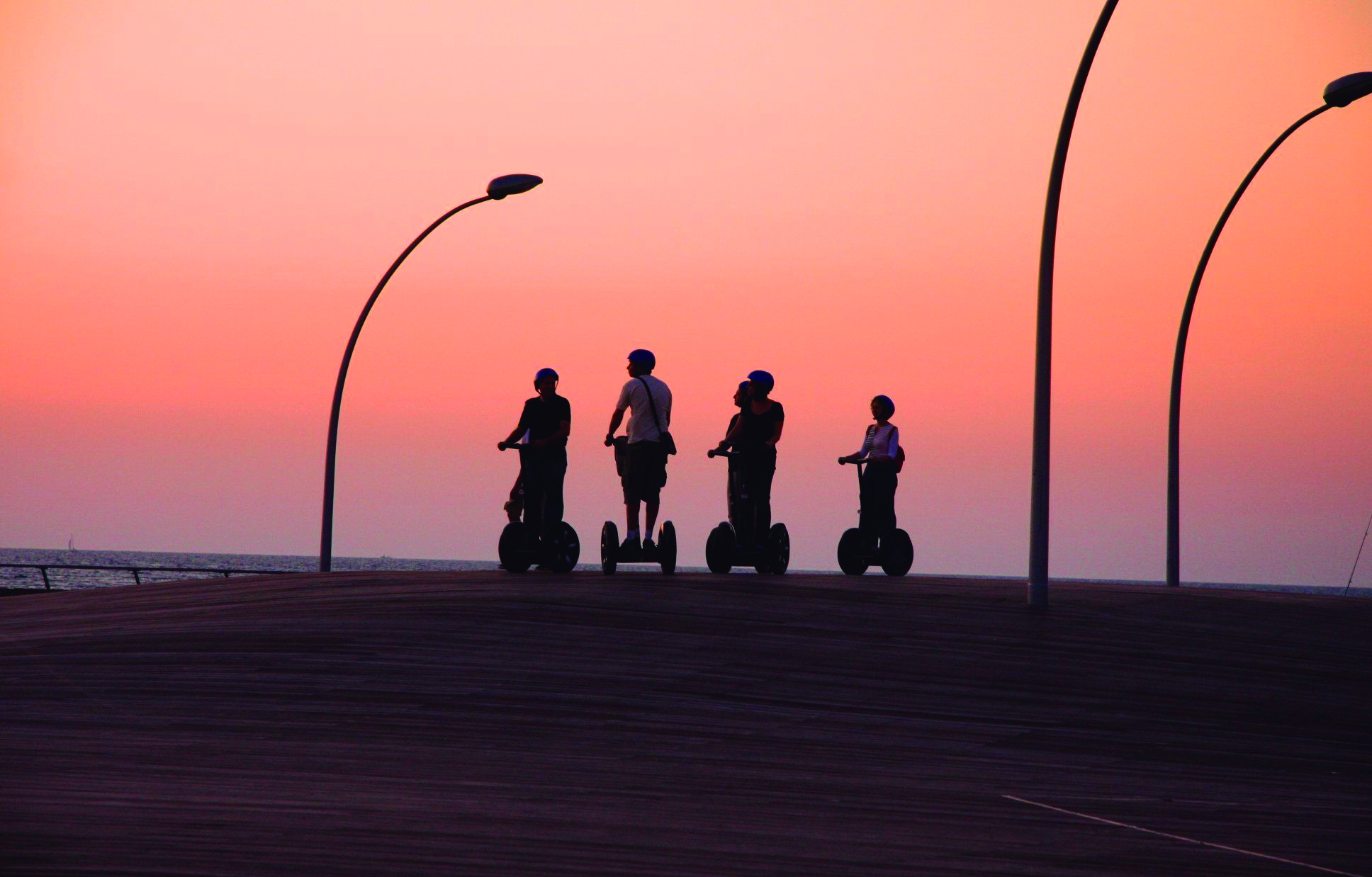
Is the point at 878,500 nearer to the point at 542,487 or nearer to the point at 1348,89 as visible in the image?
the point at 542,487

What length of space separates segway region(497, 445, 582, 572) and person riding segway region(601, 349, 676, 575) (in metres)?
0.67

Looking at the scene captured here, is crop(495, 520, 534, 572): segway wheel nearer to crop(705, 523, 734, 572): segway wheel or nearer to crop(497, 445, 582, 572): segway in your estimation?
crop(497, 445, 582, 572): segway

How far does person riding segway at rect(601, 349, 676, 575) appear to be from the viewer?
1475 centimetres

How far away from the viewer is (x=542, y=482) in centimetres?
1513

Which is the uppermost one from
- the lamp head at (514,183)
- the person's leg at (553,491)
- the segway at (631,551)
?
the lamp head at (514,183)

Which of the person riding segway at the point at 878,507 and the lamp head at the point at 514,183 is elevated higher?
the lamp head at the point at 514,183

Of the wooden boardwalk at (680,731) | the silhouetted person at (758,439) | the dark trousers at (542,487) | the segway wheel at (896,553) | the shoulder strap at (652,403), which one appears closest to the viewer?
the wooden boardwalk at (680,731)

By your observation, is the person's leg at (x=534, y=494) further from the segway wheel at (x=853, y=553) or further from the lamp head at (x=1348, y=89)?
the lamp head at (x=1348, y=89)

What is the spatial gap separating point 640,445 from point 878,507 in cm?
364

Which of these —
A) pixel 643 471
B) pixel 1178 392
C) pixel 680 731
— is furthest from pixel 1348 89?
pixel 680 731

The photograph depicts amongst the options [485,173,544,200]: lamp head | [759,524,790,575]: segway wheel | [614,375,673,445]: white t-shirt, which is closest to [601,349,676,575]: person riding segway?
[614,375,673,445]: white t-shirt

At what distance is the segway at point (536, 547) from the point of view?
15.7 m

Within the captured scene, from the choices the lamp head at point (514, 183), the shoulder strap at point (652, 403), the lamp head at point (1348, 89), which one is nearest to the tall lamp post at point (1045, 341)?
the shoulder strap at point (652, 403)

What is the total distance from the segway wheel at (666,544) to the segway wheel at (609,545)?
0.47 metres
